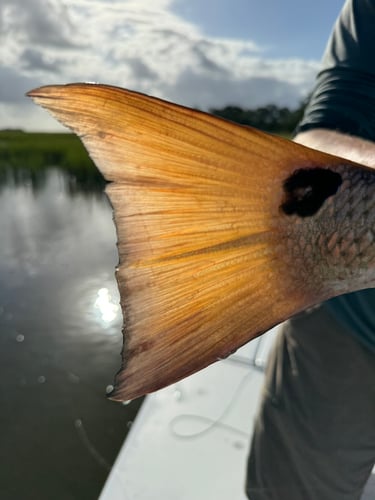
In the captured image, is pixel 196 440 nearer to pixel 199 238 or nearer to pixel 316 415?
pixel 316 415

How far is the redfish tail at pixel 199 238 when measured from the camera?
1.68 feet

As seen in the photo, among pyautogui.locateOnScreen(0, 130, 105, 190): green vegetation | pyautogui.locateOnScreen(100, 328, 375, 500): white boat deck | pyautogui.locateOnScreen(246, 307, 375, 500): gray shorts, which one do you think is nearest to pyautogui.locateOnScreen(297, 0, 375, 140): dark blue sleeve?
pyautogui.locateOnScreen(246, 307, 375, 500): gray shorts

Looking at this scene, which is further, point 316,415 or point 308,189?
point 316,415

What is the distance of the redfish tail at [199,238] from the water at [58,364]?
1.61 ft

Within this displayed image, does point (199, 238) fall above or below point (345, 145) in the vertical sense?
below

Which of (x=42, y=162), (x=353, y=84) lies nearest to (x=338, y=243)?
(x=353, y=84)


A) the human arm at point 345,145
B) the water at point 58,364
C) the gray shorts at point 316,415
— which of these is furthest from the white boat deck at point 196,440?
the human arm at point 345,145

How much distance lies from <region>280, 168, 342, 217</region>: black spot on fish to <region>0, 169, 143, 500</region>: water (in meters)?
0.54

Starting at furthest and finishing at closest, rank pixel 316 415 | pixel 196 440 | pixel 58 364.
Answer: pixel 58 364, pixel 196 440, pixel 316 415

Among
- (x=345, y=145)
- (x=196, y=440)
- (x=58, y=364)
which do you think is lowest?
(x=58, y=364)

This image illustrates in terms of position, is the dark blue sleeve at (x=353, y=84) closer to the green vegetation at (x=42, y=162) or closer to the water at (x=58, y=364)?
the water at (x=58, y=364)

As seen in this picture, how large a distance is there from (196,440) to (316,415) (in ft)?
2.42

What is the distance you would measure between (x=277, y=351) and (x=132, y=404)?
7.05 feet

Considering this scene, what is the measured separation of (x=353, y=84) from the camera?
958mm
